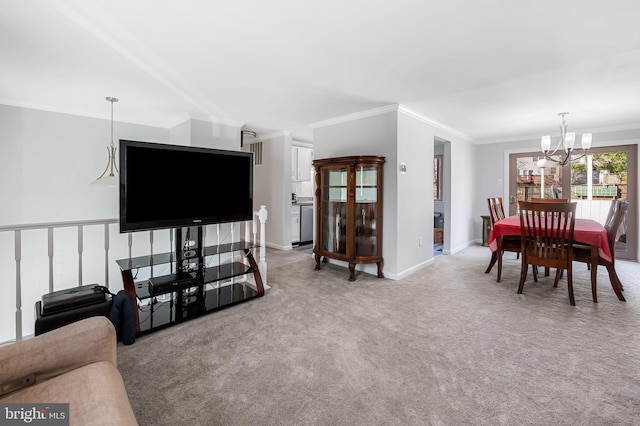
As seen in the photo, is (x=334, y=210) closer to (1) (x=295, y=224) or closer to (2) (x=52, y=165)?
(1) (x=295, y=224)

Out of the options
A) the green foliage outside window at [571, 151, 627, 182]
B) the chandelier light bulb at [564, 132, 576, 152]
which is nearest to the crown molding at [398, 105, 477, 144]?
the chandelier light bulb at [564, 132, 576, 152]

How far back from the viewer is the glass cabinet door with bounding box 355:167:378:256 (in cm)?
383

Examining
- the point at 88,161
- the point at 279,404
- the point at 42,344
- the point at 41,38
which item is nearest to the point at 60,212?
the point at 88,161

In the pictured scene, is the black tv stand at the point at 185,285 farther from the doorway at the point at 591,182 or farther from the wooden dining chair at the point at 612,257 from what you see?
the doorway at the point at 591,182

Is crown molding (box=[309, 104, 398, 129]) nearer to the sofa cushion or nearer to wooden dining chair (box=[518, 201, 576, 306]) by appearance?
wooden dining chair (box=[518, 201, 576, 306])

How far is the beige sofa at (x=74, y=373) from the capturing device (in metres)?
0.97

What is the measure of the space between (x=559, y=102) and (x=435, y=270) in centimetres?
263

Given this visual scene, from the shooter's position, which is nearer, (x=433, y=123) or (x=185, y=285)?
(x=185, y=285)

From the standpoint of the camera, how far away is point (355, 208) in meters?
3.82

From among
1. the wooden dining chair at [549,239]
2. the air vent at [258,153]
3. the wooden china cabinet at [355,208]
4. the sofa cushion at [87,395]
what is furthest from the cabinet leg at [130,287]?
the air vent at [258,153]

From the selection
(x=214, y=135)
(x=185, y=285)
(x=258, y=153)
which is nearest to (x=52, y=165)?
(x=214, y=135)

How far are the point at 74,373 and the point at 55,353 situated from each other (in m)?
0.12

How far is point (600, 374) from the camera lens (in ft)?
6.12

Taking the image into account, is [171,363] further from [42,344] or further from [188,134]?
[188,134]
